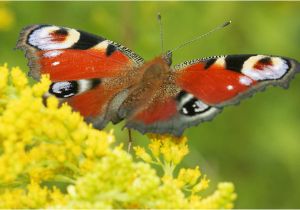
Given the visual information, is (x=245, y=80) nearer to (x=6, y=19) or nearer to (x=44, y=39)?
(x=44, y=39)

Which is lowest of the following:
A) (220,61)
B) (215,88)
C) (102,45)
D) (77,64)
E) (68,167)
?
(68,167)

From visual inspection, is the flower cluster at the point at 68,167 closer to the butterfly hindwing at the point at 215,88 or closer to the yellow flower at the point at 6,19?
the butterfly hindwing at the point at 215,88

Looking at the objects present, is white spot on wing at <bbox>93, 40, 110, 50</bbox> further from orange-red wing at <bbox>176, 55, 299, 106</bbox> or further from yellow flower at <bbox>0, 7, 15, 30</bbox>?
yellow flower at <bbox>0, 7, 15, 30</bbox>

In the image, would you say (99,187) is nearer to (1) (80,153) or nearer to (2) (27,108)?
(1) (80,153)

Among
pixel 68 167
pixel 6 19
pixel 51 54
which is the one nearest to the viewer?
pixel 68 167

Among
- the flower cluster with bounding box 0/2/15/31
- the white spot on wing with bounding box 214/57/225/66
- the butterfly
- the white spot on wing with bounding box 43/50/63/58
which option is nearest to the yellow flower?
the flower cluster with bounding box 0/2/15/31

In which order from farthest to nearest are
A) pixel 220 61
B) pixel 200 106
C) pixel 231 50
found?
pixel 231 50 < pixel 220 61 < pixel 200 106

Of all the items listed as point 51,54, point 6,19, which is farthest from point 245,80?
point 6,19
